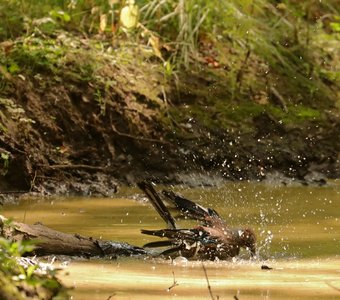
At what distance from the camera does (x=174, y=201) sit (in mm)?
7984

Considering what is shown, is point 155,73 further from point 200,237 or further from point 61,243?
point 61,243

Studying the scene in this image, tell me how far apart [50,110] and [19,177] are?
1.31m

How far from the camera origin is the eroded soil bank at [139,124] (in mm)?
11438

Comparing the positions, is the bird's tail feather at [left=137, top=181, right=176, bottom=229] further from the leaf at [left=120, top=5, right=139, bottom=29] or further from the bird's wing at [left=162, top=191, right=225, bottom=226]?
the leaf at [left=120, top=5, right=139, bottom=29]

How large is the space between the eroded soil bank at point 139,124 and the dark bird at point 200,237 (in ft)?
9.83

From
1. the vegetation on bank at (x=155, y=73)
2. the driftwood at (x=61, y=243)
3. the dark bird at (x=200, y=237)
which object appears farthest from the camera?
the vegetation on bank at (x=155, y=73)

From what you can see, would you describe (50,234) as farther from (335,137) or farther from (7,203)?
(335,137)

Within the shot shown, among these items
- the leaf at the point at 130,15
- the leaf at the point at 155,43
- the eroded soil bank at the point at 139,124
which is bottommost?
the eroded soil bank at the point at 139,124

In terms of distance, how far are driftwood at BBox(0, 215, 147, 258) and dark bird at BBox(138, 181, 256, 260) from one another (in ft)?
0.74

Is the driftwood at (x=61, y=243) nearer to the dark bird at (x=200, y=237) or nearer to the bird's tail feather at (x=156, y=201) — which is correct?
the dark bird at (x=200, y=237)

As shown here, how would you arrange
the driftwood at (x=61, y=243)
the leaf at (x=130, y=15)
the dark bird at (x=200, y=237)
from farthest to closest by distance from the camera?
the leaf at (x=130, y=15)
the dark bird at (x=200, y=237)
the driftwood at (x=61, y=243)

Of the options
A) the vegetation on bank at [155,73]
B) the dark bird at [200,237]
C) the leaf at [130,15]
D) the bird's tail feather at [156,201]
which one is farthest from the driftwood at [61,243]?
the leaf at [130,15]

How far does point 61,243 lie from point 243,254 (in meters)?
1.25

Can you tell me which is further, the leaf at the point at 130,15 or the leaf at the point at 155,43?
the leaf at the point at 155,43
